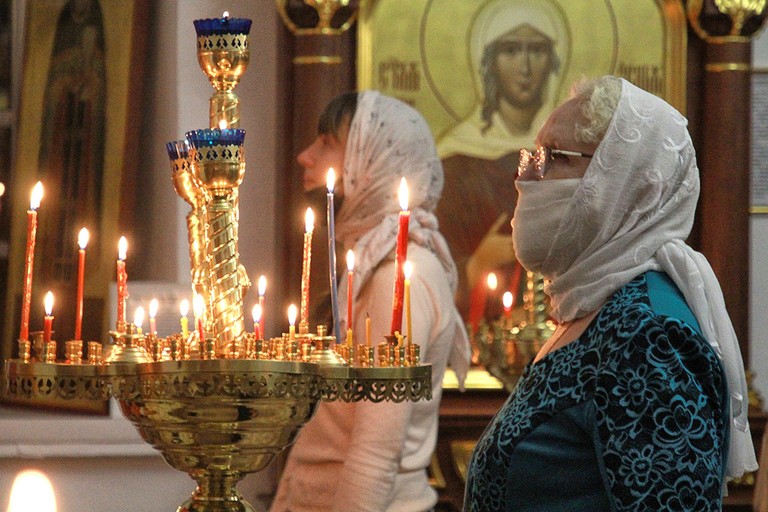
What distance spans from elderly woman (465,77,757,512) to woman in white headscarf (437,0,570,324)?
321 centimetres

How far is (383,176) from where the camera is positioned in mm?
3266

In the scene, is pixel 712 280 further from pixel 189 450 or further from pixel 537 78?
pixel 537 78

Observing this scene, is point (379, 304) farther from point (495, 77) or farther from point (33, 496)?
point (495, 77)

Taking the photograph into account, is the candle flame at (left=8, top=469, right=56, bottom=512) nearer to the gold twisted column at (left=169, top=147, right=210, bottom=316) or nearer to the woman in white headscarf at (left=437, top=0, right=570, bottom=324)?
the gold twisted column at (left=169, top=147, right=210, bottom=316)

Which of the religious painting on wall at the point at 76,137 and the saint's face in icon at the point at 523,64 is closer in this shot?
the religious painting on wall at the point at 76,137

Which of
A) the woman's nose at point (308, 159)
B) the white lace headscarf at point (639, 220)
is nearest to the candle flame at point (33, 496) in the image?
the white lace headscarf at point (639, 220)

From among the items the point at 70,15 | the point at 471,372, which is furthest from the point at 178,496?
the point at 70,15

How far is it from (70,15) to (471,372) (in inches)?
73.3

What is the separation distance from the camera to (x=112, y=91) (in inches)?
206

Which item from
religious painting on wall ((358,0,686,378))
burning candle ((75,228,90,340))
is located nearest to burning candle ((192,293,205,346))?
burning candle ((75,228,90,340))

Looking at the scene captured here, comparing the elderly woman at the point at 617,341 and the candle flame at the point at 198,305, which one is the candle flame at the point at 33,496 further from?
the elderly woman at the point at 617,341

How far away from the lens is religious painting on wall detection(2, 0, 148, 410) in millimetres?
5195

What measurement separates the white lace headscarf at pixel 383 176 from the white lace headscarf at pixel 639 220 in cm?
114

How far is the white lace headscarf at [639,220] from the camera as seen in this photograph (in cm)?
202
